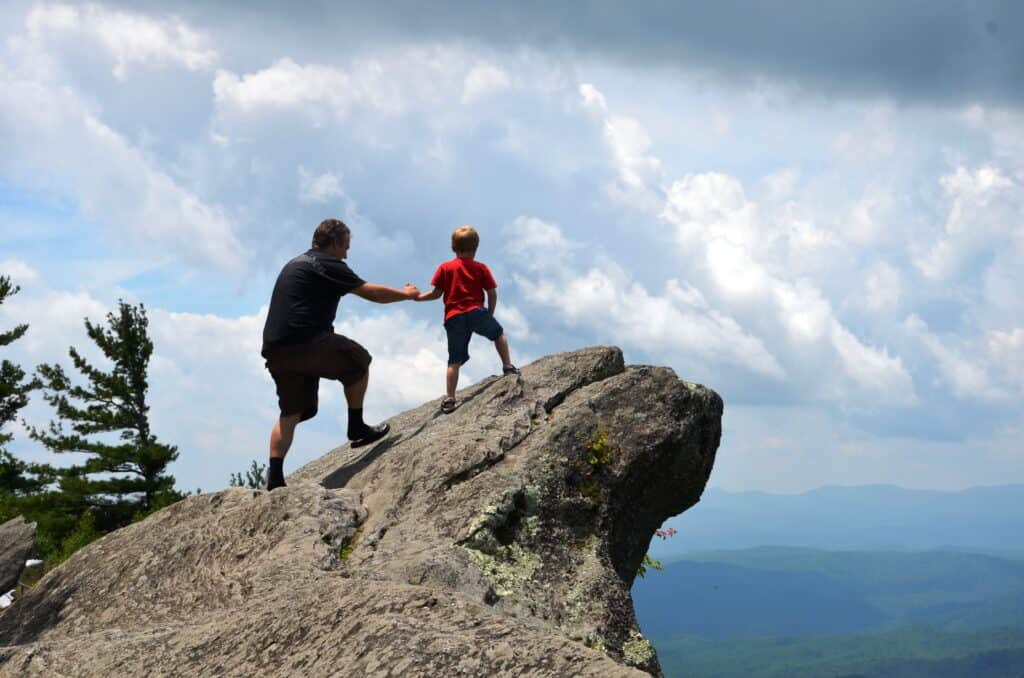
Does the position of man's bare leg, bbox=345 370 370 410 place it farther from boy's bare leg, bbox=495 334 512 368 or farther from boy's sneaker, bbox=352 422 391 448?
boy's bare leg, bbox=495 334 512 368

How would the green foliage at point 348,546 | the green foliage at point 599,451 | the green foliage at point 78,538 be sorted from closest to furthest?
the green foliage at point 348,546
the green foliage at point 599,451
the green foliage at point 78,538

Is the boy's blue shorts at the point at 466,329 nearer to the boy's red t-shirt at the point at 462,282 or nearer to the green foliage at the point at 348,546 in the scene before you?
the boy's red t-shirt at the point at 462,282

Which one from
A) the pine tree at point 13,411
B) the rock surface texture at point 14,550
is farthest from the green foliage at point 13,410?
the rock surface texture at point 14,550

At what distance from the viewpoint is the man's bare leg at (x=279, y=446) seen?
13125mm

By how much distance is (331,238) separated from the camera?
13.3m

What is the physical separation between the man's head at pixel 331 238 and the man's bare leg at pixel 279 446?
2.34m

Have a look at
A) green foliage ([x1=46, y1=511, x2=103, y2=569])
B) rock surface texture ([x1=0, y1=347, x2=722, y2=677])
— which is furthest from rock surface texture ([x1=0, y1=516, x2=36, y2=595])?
green foliage ([x1=46, y1=511, x2=103, y2=569])

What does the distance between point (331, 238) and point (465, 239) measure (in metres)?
2.34

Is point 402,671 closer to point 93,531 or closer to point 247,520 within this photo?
point 247,520

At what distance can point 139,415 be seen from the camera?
49562mm

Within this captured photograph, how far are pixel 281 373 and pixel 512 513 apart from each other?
4044 mm

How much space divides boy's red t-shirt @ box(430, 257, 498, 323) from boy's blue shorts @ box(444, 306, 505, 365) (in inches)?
4.3

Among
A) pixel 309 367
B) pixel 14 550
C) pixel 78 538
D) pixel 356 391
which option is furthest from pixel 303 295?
pixel 78 538

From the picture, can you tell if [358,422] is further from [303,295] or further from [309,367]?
[303,295]
